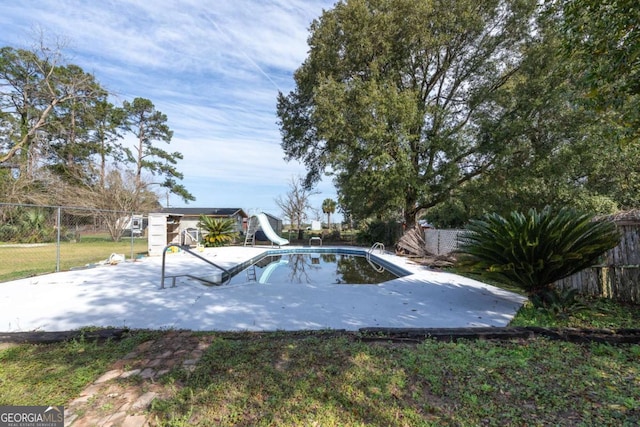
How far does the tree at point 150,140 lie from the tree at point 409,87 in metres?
17.6

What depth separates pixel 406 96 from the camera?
10750 millimetres

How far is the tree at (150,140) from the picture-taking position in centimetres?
2352

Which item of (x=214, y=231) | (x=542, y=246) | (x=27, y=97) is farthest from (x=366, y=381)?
(x=27, y=97)

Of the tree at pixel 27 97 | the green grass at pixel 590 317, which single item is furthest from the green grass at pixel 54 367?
the tree at pixel 27 97

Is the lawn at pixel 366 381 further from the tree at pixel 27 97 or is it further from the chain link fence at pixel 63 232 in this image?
the tree at pixel 27 97

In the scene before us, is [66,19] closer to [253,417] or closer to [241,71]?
[241,71]

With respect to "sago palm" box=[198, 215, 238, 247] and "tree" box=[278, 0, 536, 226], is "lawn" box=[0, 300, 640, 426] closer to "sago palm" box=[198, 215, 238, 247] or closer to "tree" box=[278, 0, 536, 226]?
"tree" box=[278, 0, 536, 226]

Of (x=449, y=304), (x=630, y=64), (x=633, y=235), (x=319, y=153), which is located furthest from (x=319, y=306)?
(x=319, y=153)

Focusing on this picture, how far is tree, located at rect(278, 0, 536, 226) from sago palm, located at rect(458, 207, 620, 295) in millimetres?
6953

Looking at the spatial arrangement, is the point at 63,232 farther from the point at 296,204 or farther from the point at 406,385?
the point at 406,385

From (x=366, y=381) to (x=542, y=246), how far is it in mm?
3029

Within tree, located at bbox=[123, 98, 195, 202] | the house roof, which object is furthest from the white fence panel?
tree, located at bbox=[123, 98, 195, 202]

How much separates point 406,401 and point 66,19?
11116mm

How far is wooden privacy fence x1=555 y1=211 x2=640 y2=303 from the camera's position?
12.6 feet
